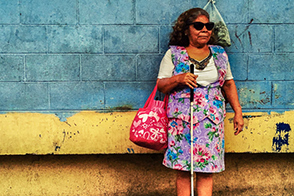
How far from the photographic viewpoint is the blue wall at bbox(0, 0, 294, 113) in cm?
342

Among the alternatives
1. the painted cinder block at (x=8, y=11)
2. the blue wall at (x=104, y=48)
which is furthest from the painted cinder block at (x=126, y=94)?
the painted cinder block at (x=8, y=11)

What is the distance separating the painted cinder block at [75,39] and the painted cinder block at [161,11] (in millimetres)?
442

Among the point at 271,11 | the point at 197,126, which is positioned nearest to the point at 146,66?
the point at 197,126

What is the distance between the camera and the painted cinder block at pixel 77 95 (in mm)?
3441

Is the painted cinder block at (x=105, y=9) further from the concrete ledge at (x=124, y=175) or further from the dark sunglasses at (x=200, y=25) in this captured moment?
the concrete ledge at (x=124, y=175)

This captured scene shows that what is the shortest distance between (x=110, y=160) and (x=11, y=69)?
1.39 metres

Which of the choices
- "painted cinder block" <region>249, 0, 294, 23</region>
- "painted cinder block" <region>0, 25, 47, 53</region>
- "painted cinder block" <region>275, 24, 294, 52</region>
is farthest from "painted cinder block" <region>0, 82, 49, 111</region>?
"painted cinder block" <region>275, 24, 294, 52</region>

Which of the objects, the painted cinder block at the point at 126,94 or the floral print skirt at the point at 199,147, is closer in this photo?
the floral print skirt at the point at 199,147

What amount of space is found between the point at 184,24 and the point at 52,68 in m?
1.46

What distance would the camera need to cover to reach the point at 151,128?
8.81 ft

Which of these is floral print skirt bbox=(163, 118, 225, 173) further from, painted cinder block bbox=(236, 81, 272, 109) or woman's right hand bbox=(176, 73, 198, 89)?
painted cinder block bbox=(236, 81, 272, 109)

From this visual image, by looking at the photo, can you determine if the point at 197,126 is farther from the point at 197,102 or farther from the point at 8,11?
the point at 8,11

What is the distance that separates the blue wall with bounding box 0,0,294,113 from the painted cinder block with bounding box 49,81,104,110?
0.01 meters

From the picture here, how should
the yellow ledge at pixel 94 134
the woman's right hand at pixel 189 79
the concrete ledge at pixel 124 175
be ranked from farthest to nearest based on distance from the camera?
the concrete ledge at pixel 124 175 < the yellow ledge at pixel 94 134 < the woman's right hand at pixel 189 79
